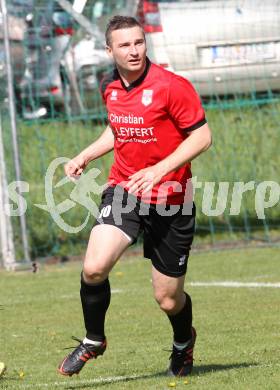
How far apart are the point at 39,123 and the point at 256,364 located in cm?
699

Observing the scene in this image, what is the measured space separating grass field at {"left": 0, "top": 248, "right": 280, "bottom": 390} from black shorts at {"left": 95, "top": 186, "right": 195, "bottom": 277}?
655 millimetres

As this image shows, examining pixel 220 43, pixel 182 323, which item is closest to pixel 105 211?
pixel 182 323

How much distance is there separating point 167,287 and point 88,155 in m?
0.89

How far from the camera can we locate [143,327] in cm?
818

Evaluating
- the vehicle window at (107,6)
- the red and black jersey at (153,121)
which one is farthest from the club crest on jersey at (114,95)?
the vehicle window at (107,6)

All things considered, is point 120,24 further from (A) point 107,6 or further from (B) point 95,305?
(A) point 107,6

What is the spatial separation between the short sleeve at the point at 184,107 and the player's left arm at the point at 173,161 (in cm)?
4

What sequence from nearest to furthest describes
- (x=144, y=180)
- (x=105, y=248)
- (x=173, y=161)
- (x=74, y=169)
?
(x=144, y=180) < (x=173, y=161) < (x=105, y=248) < (x=74, y=169)

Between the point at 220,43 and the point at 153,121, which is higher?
the point at 153,121

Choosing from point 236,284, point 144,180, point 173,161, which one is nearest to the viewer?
point 144,180

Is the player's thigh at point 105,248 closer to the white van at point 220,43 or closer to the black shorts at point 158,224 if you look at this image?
the black shorts at point 158,224

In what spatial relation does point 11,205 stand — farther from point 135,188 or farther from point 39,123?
point 135,188

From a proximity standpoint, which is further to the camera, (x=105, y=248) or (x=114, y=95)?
(x=114, y=95)

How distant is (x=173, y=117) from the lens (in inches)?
238
